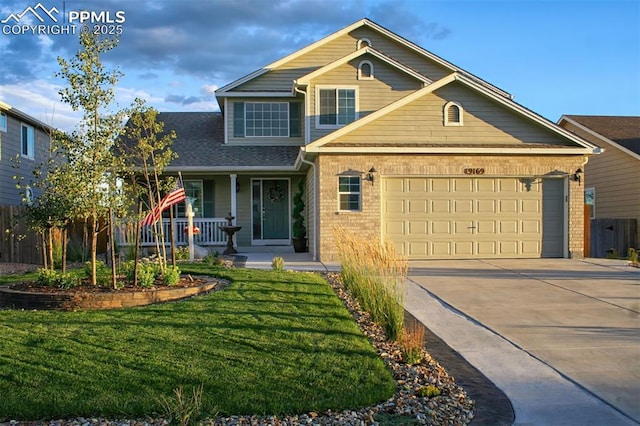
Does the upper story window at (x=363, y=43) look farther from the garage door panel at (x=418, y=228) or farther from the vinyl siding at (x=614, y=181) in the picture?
the vinyl siding at (x=614, y=181)

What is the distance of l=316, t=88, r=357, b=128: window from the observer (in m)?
19.5

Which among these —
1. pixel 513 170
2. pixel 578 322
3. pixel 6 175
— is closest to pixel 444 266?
pixel 513 170

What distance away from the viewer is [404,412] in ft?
15.4

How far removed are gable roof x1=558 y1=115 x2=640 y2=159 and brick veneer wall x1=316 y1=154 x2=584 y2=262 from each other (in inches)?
256

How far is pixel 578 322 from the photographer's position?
7996 mm

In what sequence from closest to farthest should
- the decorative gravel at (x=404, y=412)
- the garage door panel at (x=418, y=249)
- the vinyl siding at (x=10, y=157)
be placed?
the decorative gravel at (x=404, y=412)
the garage door panel at (x=418, y=249)
the vinyl siding at (x=10, y=157)

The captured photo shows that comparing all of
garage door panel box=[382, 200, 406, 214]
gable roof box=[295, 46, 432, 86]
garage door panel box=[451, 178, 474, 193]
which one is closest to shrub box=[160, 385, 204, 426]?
garage door panel box=[382, 200, 406, 214]

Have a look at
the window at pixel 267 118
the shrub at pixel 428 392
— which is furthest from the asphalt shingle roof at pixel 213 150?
the shrub at pixel 428 392

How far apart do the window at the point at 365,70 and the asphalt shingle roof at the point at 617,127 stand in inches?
396

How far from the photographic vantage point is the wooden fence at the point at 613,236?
20484 millimetres

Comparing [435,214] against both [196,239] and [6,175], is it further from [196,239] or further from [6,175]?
[6,175]

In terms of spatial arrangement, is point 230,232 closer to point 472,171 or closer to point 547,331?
point 472,171

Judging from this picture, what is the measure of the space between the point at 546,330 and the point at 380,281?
228cm

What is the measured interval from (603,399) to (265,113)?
685 inches
